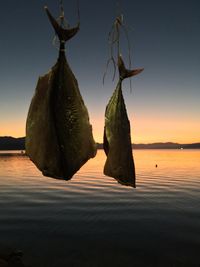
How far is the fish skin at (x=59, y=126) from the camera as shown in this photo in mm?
2150

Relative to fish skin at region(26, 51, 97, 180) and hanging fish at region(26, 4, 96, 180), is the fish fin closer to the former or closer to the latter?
hanging fish at region(26, 4, 96, 180)

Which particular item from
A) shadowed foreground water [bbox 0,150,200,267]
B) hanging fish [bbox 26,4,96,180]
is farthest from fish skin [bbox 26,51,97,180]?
shadowed foreground water [bbox 0,150,200,267]

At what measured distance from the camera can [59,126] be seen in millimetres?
2145

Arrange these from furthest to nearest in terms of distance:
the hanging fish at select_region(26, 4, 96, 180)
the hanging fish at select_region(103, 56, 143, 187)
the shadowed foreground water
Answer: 1. the shadowed foreground water
2. the hanging fish at select_region(103, 56, 143, 187)
3. the hanging fish at select_region(26, 4, 96, 180)

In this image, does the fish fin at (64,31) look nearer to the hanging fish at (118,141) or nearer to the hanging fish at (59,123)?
the hanging fish at (59,123)

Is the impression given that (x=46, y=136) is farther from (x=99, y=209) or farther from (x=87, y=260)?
(x=99, y=209)

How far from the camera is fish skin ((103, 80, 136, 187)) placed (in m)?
2.48

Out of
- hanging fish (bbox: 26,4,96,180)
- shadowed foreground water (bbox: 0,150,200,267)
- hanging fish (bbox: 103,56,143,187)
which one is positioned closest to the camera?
hanging fish (bbox: 26,4,96,180)

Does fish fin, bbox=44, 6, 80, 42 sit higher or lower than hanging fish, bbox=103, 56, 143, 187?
higher

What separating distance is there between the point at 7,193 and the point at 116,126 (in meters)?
45.0

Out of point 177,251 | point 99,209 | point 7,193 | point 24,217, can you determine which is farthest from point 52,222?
point 7,193

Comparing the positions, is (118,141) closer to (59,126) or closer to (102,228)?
(59,126)

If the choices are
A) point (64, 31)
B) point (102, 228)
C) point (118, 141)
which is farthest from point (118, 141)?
point (102, 228)

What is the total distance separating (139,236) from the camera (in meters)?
24.0
